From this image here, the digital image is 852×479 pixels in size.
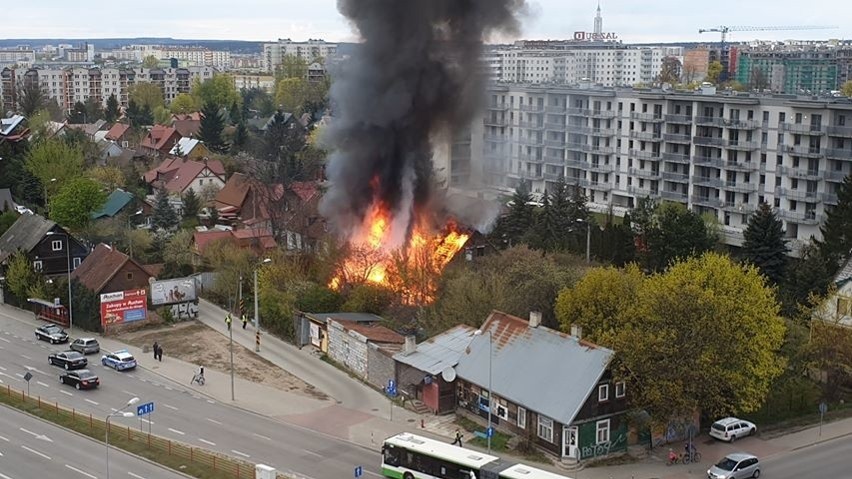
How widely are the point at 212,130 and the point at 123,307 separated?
243ft

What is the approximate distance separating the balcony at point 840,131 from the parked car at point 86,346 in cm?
5026

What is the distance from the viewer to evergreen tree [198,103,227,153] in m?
124

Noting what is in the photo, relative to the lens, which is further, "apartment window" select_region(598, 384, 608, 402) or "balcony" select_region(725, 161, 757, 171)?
Result: "balcony" select_region(725, 161, 757, 171)

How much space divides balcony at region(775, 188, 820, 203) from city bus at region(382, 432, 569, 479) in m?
46.9

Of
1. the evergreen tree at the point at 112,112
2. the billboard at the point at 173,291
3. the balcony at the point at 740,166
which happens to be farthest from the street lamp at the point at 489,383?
the evergreen tree at the point at 112,112

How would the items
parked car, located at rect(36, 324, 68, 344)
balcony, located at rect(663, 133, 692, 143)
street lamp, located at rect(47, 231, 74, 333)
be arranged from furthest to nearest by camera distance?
balcony, located at rect(663, 133, 692, 143) < street lamp, located at rect(47, 231, 74, 333) < parked car, located at rect(36, 324, 68, 344)

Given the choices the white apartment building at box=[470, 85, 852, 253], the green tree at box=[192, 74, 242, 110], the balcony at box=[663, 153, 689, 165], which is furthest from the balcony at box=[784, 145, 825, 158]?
the green tree at box=[192, 74, 242, 110]

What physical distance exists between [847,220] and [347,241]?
94.7ft

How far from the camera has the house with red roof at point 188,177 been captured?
91.8 meters

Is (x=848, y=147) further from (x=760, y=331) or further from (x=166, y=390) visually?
(x=166, y=390)

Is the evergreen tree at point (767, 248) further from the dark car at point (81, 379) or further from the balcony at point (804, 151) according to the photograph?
the dark car at point (81, 379)

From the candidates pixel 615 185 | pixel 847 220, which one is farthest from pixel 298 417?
pixel 615 185

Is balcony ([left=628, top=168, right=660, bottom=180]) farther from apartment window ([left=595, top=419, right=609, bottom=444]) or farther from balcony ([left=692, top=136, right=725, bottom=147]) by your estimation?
apartment window ([left=595, top=419, right=609, bottom=444])

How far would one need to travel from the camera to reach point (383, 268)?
55.4 m
